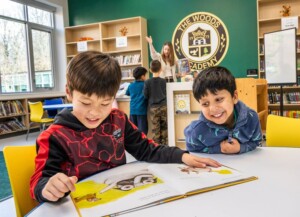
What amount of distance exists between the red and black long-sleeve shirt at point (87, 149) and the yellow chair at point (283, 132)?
2.10 feet

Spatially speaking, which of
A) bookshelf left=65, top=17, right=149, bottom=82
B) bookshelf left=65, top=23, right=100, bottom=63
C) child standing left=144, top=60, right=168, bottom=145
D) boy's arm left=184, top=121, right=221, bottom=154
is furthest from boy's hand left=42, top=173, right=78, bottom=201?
bookshelf left=65, top=23, right=100, bottom=63

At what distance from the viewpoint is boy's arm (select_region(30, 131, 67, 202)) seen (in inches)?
29.8

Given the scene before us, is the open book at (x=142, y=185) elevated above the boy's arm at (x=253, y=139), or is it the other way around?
the boy's arm at (x=253, y=139)

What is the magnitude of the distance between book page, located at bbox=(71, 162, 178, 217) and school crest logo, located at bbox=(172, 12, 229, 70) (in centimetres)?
535

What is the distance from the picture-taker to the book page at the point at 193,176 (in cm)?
73

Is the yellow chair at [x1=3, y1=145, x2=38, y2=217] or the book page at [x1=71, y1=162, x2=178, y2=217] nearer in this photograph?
the book page at [x1=71, y1=162, x2=178, y2=217]

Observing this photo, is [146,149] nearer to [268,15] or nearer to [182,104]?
[182,104]

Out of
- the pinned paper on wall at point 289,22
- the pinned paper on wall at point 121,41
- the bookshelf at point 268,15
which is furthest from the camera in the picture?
the pinned paper on wall at point 121,41

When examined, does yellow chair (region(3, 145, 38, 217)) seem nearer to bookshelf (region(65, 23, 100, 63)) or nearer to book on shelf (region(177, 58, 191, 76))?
book on shelf (region(177, 58, 191, 76))

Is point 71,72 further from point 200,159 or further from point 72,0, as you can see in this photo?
point 72,0

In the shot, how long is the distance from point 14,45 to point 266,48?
5.20 meters

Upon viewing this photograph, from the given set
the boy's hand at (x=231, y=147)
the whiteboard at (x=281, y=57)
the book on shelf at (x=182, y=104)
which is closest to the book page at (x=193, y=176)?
the boy's hand at (x=231, y=147)

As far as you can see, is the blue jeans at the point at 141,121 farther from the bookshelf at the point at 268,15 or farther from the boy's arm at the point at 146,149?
the boy's arm at the point at 146,149

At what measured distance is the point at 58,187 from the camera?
669 millimetres
